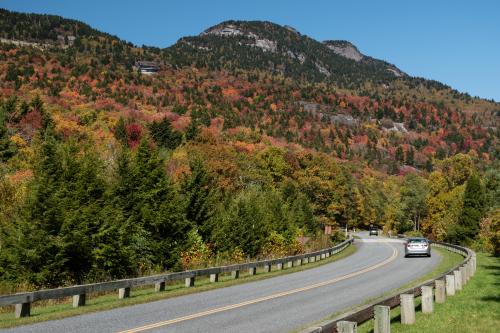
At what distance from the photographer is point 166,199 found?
96.4 ft

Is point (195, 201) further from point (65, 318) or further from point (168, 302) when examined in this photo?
point (65, 318)

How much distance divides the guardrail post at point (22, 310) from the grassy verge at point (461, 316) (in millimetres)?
8174

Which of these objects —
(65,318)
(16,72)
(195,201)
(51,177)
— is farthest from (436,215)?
(16,72)

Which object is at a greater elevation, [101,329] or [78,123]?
[78,123]

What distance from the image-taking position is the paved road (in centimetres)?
1168

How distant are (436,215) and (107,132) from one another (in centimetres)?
5705

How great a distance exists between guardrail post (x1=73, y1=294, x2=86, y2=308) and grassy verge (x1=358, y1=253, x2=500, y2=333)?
792 cm

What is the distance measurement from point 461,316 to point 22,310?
1081cm

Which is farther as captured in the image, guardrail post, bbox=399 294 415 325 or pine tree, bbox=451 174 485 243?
pine tree, bbox=451 174 485 243

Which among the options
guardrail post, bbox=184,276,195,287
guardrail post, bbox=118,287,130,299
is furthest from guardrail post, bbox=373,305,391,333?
guardrail post, bbox=184,276,195,287

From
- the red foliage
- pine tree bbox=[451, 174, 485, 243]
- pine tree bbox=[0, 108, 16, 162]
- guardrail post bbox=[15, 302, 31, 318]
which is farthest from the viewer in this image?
the red foliage

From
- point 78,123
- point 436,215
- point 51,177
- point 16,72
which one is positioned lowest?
point 436,215

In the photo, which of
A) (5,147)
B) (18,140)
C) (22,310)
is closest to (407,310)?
(22,310)

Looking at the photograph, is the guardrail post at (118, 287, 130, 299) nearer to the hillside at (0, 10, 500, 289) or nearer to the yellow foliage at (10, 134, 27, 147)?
the hillside at (0, 10, 500, 289)
